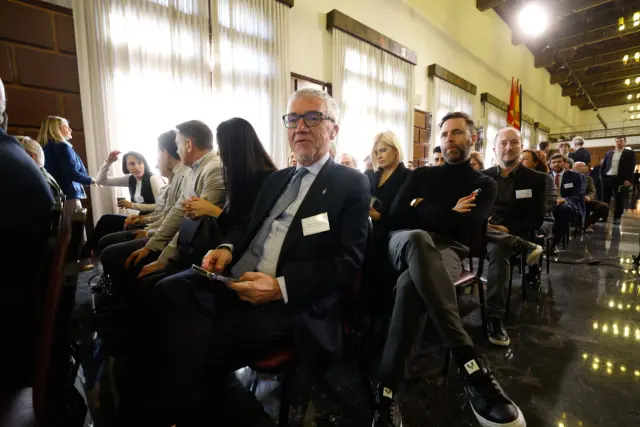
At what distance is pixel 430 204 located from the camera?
1663mm

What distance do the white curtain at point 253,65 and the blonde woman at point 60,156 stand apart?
148 centimetres

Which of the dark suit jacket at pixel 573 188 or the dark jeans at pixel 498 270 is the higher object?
the dark suit jacket at pixel 573 188

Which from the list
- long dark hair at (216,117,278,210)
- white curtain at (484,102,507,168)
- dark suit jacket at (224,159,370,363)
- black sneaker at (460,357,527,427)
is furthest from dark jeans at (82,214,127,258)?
white curtain at (484,102,507,168)

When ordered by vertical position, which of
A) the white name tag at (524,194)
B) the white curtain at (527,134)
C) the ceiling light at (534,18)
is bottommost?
the white name tag at (524,194)

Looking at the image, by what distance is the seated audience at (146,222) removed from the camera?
1761mm

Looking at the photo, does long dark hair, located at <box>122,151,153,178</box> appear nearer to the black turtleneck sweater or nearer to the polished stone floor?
the polished stone floor

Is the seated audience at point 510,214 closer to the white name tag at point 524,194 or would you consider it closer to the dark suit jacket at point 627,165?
the white name tag at point 524,194

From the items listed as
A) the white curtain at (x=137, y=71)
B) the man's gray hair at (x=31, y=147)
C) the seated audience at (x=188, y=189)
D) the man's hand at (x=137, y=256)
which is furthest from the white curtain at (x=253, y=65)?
the man's hand at (x=137, y=256)

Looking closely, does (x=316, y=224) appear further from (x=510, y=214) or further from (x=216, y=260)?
(x=510, y=214)

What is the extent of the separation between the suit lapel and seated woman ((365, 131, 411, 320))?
386 mm

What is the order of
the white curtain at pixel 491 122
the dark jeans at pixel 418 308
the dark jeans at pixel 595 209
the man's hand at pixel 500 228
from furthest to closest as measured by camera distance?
1. the white curtain at pixel 491 122
2. the dark jeans at pixel 595 209
3. the man's hand at pixel 500 228
4. the dark jeans at pixel 418 308

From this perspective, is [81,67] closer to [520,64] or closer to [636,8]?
[636,8]

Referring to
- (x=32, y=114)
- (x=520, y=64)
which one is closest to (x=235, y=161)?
(x=32, y=114)

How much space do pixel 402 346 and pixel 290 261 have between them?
1.83ft
